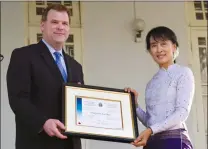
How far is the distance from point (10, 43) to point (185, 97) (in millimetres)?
2426

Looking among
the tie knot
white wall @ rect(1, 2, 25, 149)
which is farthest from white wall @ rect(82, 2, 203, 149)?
the tie knot

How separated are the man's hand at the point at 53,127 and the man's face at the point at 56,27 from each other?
0.47m

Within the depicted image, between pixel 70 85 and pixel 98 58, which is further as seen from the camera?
pixel 98 58

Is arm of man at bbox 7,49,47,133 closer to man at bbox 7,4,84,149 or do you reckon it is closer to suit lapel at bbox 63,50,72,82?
man at bbox 7,4,84,149

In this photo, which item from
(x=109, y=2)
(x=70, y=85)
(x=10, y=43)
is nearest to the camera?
(x=70, y=85)

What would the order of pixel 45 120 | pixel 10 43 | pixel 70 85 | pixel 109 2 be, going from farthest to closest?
pixel 109 2 < pixel 10 43 < pixel 70 85 < pixel 45 120

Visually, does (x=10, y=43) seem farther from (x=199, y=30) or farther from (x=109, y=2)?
(x=199, y=30)

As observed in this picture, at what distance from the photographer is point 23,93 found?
8.27 ft

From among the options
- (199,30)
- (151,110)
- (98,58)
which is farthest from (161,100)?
(199,30)

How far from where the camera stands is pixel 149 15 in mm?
5043

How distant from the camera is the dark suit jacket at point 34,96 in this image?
8.18ft

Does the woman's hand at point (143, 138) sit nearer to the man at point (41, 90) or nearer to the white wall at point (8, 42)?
the man at point (41, 90)

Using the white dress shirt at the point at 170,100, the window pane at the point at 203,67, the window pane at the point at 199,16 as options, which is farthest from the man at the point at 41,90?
the window pane at the point at 199,16

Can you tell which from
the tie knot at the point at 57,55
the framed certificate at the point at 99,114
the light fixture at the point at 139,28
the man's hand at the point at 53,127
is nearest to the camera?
the man's hand at the point at 53,127
